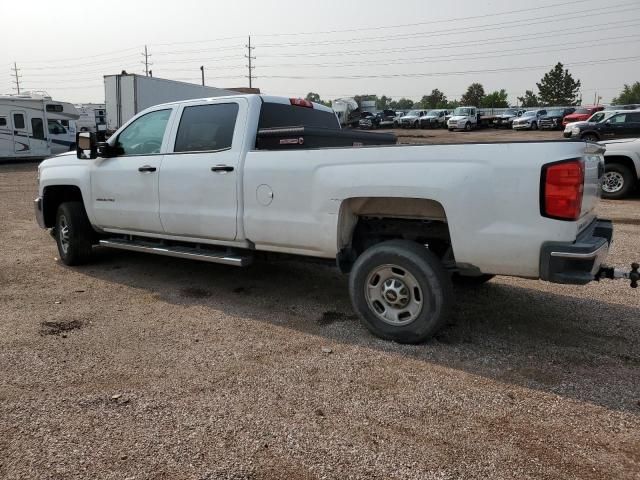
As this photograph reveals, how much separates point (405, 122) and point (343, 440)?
50.2 m

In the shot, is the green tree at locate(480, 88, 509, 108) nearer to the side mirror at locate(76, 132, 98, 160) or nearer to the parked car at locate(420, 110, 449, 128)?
the parked car at locate(420, 110, 449, 128)

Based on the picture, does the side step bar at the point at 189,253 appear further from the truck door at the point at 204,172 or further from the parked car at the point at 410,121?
the parked car at the point at 410,121

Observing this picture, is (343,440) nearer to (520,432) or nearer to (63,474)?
(520,432)

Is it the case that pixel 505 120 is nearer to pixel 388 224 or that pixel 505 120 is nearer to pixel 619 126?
pixel 619 126

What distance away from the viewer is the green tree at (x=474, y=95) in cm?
9535

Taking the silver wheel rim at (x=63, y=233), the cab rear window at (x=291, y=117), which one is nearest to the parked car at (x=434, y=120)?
the cab rear window at (x=291, y=117)

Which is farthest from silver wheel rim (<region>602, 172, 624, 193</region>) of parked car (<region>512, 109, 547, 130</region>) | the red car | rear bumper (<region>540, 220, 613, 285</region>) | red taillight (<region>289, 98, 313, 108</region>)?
parked car (<region>512, 109, 547, 130</region>)

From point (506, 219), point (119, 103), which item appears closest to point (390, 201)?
point (506, 219)

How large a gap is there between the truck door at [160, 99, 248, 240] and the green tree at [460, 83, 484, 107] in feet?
314

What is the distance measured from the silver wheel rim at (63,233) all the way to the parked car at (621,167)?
403 inches

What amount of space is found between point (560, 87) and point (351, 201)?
295 feet

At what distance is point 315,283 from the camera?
19.7 ft

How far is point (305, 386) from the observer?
354 centimetres

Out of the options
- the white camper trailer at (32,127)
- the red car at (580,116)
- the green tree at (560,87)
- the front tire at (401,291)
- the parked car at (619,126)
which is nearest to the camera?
the front tire at (401,291)
